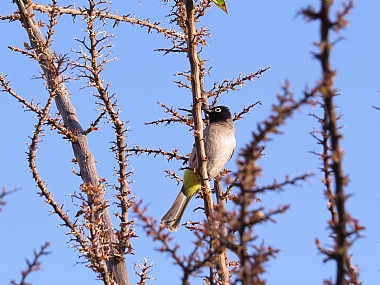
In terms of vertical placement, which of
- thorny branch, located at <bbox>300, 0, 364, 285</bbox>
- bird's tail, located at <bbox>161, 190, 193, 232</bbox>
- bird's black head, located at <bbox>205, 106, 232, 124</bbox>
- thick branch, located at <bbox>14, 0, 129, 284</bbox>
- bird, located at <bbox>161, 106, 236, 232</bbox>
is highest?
bird's black head, located at <bbox>205, 106, 232, 124</bbox>

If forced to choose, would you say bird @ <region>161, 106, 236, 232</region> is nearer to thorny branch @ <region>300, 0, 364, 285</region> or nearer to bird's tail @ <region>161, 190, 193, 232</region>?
bird's tail @ <region>161, 190, 193, 232</region>

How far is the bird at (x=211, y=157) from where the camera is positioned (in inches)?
281

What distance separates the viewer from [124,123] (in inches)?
149

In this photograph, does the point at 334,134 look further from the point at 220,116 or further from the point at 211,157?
the point at 220,116

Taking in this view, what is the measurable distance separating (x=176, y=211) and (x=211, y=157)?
0.87 m

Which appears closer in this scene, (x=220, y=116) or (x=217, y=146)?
(x=217, y=146)

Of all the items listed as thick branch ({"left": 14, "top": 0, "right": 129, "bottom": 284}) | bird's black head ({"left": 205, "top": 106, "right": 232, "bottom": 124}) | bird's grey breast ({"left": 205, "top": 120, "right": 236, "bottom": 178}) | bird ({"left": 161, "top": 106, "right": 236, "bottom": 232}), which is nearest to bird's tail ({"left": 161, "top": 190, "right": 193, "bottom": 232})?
bird ({"left": 161, "top": 106, "right": 236, "bottom": 232})

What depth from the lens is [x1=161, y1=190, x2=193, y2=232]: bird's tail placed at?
23.0 ft

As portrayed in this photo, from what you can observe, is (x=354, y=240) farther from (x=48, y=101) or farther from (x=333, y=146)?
(x=48, y=101)

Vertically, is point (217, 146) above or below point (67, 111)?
above

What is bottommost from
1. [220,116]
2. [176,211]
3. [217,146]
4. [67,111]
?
[67,111]

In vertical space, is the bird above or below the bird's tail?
above

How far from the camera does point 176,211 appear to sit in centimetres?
719

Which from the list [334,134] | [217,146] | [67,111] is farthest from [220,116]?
[334,134]
